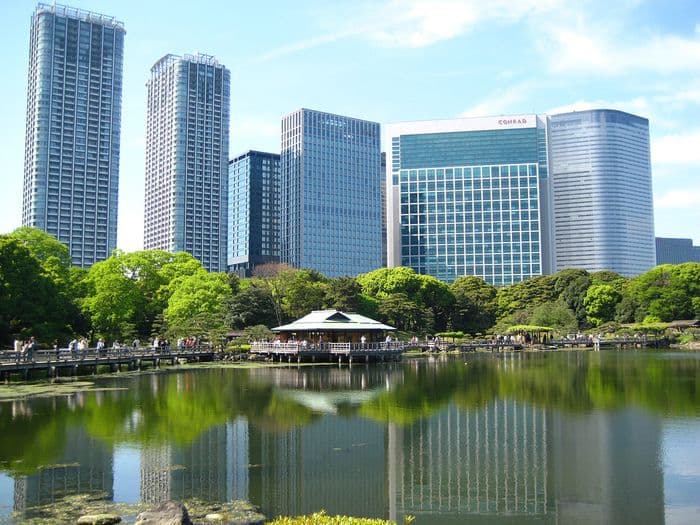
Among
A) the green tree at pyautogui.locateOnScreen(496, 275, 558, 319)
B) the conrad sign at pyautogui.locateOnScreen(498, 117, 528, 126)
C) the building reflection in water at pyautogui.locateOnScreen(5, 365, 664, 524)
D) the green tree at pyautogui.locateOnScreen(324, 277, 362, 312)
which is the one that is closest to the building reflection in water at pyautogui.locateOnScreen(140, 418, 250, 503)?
the building reflection in water at pyautogui.locateOnScreen(5, 365, 664, 524)

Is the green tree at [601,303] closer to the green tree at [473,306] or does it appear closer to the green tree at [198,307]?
the green tree at [473,306]

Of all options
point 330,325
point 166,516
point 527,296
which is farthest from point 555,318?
point 166,516

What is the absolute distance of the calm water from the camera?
1262cm

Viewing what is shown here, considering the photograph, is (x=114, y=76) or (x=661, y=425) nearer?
(x=661, y=425)

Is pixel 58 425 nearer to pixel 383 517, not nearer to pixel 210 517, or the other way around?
pixel 210 517

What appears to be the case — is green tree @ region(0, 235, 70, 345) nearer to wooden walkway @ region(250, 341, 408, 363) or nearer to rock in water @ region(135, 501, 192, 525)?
wooden walkway @ region(250, 341, 408, 363)

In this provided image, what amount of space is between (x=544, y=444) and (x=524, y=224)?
409 ft

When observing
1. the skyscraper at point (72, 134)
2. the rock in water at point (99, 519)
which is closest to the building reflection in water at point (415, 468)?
the rock in water at point (99, 519)

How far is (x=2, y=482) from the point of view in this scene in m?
14.0

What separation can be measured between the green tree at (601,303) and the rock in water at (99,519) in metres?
79.2

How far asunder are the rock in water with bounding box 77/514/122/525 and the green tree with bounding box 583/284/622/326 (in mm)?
79178

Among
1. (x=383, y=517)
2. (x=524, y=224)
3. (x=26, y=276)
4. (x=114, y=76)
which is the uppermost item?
(x=114, y=76)

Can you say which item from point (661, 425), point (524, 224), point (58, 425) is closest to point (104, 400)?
point (58, 425)

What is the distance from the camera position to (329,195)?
497 ft
